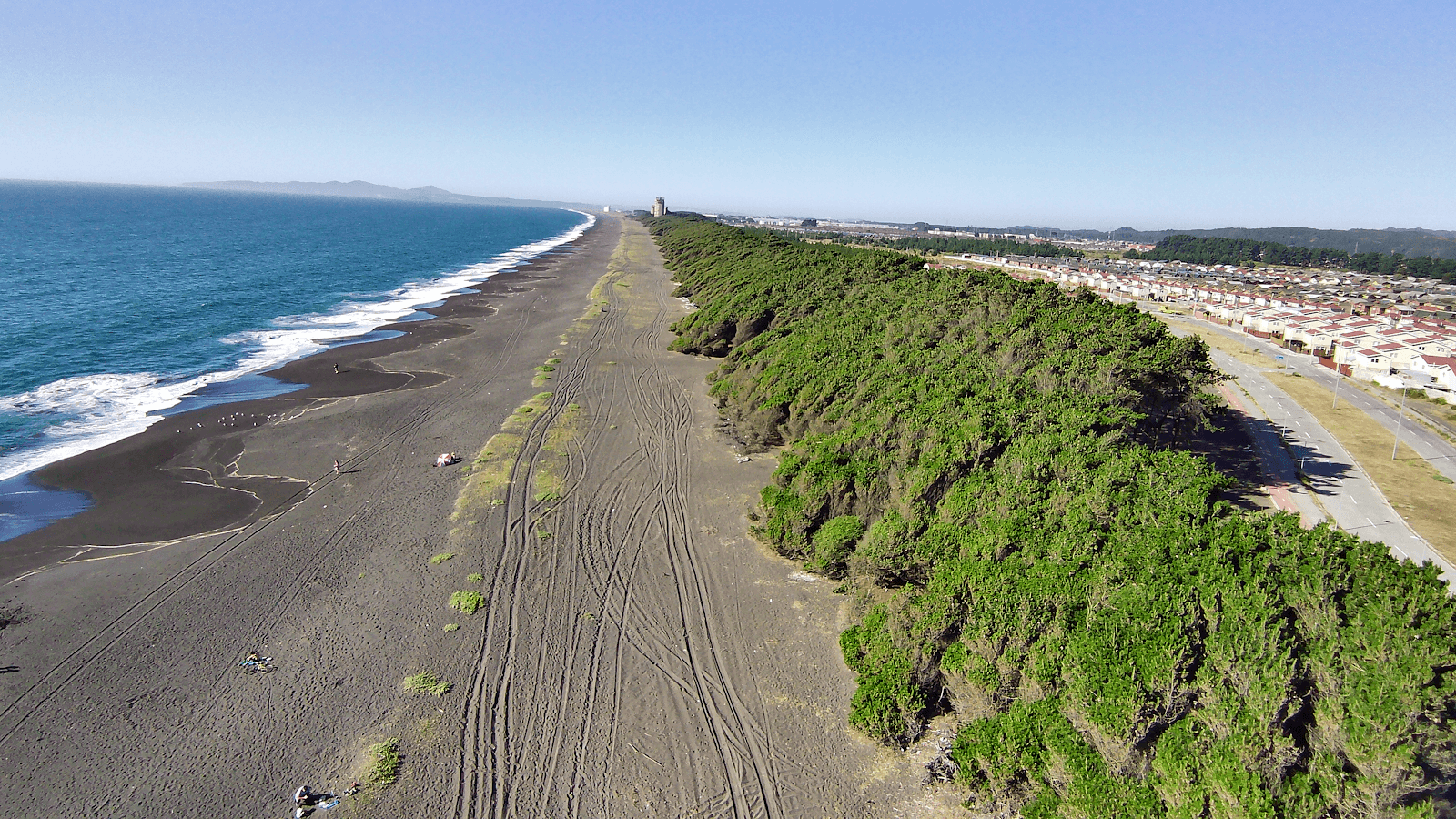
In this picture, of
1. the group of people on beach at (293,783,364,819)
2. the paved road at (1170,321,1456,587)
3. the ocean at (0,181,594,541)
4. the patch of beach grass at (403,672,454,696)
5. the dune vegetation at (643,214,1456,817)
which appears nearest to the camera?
the dune vegetation at (643,214,1456,817)

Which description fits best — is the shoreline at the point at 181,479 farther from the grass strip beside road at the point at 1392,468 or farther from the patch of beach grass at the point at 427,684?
the grass strip beside road at the point at 1392,468

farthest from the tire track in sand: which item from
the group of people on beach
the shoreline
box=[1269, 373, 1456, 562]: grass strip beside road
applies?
box=[1269, 373, 1456, 562]: grass strip beside road

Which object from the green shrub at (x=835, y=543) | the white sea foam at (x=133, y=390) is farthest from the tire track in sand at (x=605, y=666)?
the white sea foam at (x=133, y=390)

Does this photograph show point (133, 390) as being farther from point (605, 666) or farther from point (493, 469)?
point (605, 666)

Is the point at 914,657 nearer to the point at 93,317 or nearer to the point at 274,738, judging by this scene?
the point at 274,738

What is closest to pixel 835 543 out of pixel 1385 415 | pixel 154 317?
pixel 1385 415

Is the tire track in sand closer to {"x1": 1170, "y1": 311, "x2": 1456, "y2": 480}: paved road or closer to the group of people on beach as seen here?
the group of people on beach

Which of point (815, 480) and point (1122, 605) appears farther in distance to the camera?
point (815, 480)

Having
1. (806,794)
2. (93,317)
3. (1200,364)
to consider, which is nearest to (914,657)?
(806,794)
